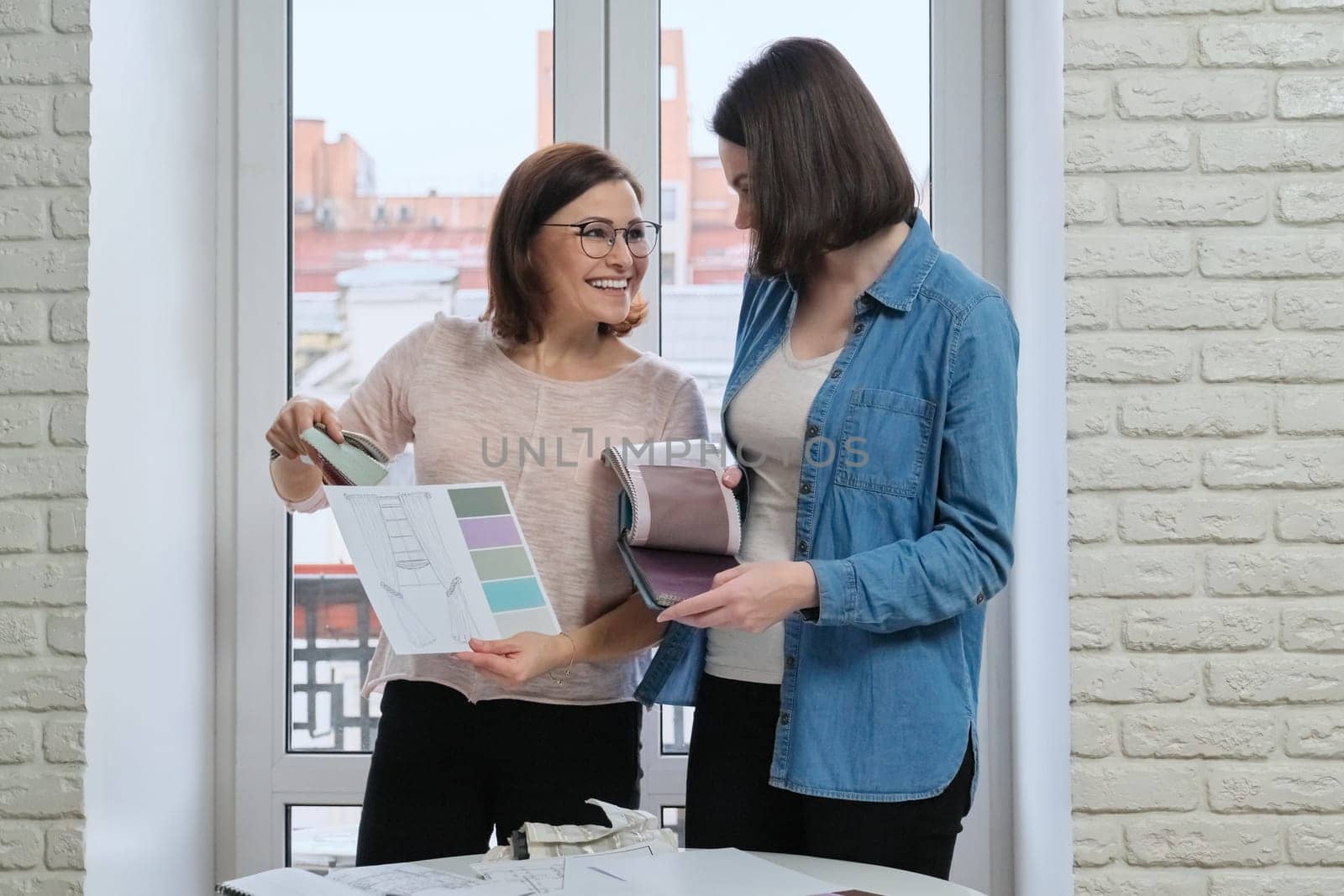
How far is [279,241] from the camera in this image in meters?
2.24

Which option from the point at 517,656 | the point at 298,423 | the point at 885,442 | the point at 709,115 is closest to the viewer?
the point at 885,442

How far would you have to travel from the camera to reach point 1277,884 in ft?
5.55

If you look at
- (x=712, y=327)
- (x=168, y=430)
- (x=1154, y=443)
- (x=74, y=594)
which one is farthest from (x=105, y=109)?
(x=1154, y=443)

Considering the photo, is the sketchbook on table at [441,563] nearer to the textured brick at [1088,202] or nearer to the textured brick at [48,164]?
the textured brick at [48,164]

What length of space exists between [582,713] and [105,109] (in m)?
1.16

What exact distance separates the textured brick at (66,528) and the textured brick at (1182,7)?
5.52 ft

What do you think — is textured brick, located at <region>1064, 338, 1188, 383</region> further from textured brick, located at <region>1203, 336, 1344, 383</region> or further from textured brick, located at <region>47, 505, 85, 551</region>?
textured brick, located at <region>47, 505, 85, 551</region>

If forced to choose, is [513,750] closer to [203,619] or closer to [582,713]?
[582,713]

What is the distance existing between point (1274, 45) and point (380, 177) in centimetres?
153

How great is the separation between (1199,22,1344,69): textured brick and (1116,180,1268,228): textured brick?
17 centimetres

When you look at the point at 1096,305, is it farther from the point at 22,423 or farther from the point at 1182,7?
the point at 22,423

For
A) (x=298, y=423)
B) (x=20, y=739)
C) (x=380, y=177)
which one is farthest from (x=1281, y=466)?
(x=20, y=739)

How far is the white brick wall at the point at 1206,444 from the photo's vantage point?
5.56 feet

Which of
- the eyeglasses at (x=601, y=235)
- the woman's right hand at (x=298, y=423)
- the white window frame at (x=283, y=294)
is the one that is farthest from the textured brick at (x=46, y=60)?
the eyeglasses at (x=601, y=235)
